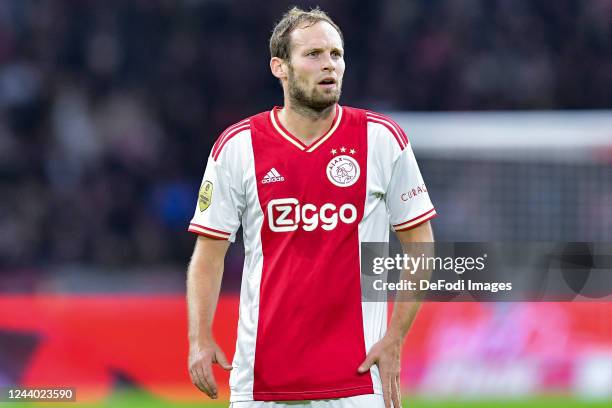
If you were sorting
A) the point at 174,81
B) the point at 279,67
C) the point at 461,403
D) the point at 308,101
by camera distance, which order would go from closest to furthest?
1. the point at 308,101
2. the point at 279,67
3. the point at 461,403
4. the point at 174,81

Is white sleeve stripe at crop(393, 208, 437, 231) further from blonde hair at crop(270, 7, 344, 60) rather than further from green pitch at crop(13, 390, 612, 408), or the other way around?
green pitch at crop(13, 390, 612, 408)

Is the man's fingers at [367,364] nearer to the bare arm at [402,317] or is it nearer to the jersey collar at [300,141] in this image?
the bare arm at [402,317]

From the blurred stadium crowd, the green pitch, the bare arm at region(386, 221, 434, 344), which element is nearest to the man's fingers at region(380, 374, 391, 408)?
the bare arm at region(386, 221, 434, 344)

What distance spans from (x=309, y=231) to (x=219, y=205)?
Result: 0.38 metres

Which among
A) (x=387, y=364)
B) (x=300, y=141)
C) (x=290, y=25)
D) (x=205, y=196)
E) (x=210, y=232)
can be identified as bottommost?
(x=387, y=364)

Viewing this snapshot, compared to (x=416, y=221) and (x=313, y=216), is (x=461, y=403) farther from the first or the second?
(x=313, y=216)

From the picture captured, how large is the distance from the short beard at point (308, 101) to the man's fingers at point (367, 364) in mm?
929

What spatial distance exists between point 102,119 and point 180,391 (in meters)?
5.67

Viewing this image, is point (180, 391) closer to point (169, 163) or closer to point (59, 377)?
point (59, 377)

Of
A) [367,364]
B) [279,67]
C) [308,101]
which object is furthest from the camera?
[279,67]

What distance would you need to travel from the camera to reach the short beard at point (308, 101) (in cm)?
437

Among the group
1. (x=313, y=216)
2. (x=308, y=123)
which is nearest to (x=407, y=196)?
(x=313, y=216)

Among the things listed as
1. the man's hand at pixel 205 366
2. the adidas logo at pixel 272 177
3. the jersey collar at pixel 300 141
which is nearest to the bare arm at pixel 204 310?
the man's hand at pixel 205 366

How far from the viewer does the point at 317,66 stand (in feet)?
14.3
